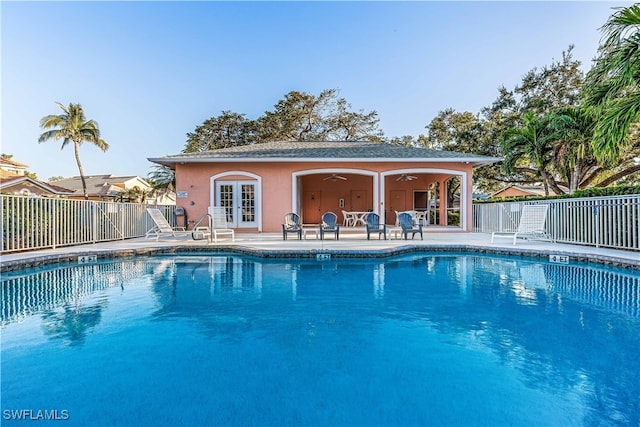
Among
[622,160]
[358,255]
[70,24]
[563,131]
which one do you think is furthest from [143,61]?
[622,160]

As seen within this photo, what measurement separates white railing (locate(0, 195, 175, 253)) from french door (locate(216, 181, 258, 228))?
132 inches

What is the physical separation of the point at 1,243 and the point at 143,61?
11.6 m

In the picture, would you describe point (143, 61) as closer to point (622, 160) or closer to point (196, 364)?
point (196, 364)

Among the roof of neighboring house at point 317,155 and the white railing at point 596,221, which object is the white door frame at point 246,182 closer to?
the roof of neighboring house at point 317,155

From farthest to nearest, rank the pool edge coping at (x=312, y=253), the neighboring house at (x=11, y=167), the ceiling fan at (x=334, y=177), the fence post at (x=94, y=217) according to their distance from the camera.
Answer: the neighboring house at (x=11, y=167), the ceiling fan at (x=334, y=177), the fence post at (x=94, y=217), the pool edge coping at (x=312, y=253)

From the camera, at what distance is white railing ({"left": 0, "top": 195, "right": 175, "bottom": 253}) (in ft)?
27.2

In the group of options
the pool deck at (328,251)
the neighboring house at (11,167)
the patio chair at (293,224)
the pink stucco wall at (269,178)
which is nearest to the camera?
the pool deck at (328,251)

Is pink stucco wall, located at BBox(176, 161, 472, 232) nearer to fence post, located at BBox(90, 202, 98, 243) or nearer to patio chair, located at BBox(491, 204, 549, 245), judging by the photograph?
fence post, located at BBox(90, 202, 98, 243)

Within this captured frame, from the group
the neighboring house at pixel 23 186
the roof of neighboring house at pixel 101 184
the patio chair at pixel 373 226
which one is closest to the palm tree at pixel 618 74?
the patio chair at pixel 373 226

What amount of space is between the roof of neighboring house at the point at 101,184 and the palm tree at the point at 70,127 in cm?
565

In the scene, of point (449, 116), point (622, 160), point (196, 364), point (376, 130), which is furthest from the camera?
point (376, 130)

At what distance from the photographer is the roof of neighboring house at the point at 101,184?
98.7 ft

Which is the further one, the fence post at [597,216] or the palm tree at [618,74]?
the fence post at [597,216]

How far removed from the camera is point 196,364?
322 cm
